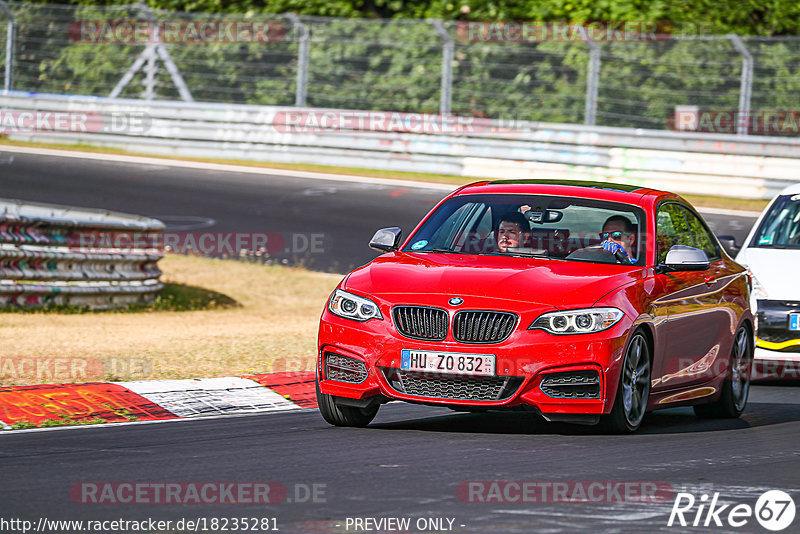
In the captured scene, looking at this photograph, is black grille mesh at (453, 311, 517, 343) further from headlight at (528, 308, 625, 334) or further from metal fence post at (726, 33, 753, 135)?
metal fence post at (726, 33, 753, 135)

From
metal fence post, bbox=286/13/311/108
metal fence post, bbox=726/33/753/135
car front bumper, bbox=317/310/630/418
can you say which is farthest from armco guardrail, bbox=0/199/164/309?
metal fence post, bbox=726/33/753/135

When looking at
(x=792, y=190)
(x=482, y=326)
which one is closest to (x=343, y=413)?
(x=482, y=326)

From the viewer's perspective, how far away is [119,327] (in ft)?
45.2

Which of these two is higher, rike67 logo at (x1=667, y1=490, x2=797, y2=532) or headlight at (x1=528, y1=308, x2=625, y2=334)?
headlight at (x1=528, y1=308, x2=625, y2=334)

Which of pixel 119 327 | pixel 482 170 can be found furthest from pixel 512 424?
pixel 482 170

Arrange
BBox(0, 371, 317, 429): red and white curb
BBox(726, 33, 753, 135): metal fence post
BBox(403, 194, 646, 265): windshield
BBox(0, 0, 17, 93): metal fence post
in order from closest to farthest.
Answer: BBox(0, 371, 317, 429): red and white curb, BBox(403, 194, 646, 265): windshield, BBox(726, 33, 753, 135): metal fence post, BBox(0, 0, 17, 93): metal fence post

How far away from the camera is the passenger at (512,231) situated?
30.0ft

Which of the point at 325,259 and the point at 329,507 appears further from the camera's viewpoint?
the point at 325,259

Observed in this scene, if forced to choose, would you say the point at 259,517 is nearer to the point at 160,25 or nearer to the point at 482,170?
the point at 482,170

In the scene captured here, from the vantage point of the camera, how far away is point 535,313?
26.0 ft

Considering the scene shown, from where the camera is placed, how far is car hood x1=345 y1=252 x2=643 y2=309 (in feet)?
26.5

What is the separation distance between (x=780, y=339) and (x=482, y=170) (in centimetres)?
1435

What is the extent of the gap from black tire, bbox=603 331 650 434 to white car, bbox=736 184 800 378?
2906 millimetres

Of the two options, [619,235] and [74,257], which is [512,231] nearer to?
[619,235]
